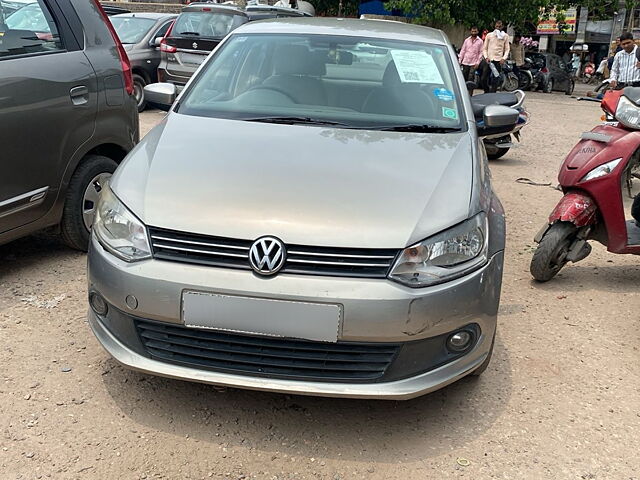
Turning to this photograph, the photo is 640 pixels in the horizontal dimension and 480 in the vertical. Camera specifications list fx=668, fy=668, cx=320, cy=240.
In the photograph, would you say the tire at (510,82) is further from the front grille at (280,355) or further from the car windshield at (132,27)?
the front grille at (280,355)

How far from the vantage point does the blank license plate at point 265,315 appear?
2363 mm

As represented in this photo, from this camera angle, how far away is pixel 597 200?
4258 millimetres

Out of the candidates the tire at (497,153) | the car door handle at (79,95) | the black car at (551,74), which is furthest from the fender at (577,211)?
the black car at (551,74)

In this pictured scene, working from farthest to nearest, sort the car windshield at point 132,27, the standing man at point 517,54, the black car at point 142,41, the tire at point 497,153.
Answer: the standing man at point 517,54 → the car windshield at point 132,27 → the black car at point 142,41 → the tire at point 497,153

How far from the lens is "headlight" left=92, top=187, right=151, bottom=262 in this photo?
8.32ft

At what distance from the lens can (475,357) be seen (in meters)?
2.65

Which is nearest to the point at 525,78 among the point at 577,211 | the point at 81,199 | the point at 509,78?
the point at 509,78

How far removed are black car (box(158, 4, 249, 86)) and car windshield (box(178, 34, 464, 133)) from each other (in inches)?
283

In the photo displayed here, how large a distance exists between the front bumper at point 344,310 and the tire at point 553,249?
181 cm

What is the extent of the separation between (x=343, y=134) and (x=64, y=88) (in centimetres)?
187

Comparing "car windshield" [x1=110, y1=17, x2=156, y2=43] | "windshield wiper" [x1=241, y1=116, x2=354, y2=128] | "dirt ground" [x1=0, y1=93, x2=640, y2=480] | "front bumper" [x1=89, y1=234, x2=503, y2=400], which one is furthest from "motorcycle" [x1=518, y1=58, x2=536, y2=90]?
"front bumper" [x1=89, y1=234, x2=503, y2=400]

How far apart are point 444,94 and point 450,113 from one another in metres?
0.19

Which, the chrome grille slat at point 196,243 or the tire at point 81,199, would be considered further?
the tire at point 81,199

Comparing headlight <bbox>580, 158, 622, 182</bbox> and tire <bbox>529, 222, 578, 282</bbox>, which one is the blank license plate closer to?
tire <bbox>529, 222, 578, 282</bbox>
